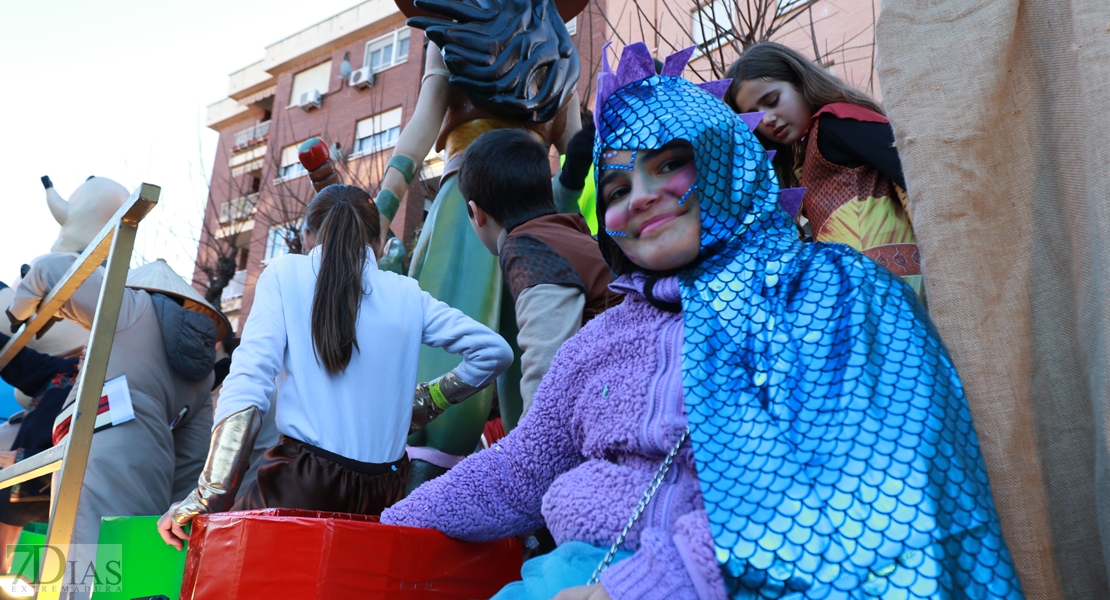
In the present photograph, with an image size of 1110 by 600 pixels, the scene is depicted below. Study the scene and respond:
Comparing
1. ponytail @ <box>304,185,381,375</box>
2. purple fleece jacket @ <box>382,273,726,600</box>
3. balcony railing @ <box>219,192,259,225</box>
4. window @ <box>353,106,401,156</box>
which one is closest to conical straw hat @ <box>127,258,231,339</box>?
ponytail @ <box>304,185,381,375</box>

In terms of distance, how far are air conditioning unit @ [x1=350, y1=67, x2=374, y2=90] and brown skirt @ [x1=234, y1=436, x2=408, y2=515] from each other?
19.1 meters

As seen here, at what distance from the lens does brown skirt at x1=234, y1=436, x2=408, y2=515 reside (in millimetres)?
2230

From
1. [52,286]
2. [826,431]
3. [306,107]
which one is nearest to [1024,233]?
[826,431]

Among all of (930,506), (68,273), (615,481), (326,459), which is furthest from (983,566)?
(68,273)

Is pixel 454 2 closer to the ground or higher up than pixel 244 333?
higher up

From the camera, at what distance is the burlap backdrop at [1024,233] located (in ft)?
4.26

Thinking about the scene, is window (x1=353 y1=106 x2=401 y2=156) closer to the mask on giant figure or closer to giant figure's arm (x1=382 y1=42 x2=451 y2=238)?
the mask on giant figure

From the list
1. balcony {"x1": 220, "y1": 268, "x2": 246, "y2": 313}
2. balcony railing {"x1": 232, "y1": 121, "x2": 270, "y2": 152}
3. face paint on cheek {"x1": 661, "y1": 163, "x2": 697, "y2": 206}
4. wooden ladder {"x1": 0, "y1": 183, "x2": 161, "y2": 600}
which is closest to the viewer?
face paint on cheek {"x1": 661, "y1": 163, "x2": 697, "y2": 206}

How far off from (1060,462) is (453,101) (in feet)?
9.15

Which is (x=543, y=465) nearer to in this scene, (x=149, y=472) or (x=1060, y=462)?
(x=1060, y=462)

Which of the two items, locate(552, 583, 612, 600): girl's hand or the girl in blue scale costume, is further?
locate(552, 583, 612, 600): girl's hand

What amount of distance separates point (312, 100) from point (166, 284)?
18.6m

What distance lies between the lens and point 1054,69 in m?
1.38

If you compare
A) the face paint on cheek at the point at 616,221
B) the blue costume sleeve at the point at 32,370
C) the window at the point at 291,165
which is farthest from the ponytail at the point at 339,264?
the window at the point at 291,165
